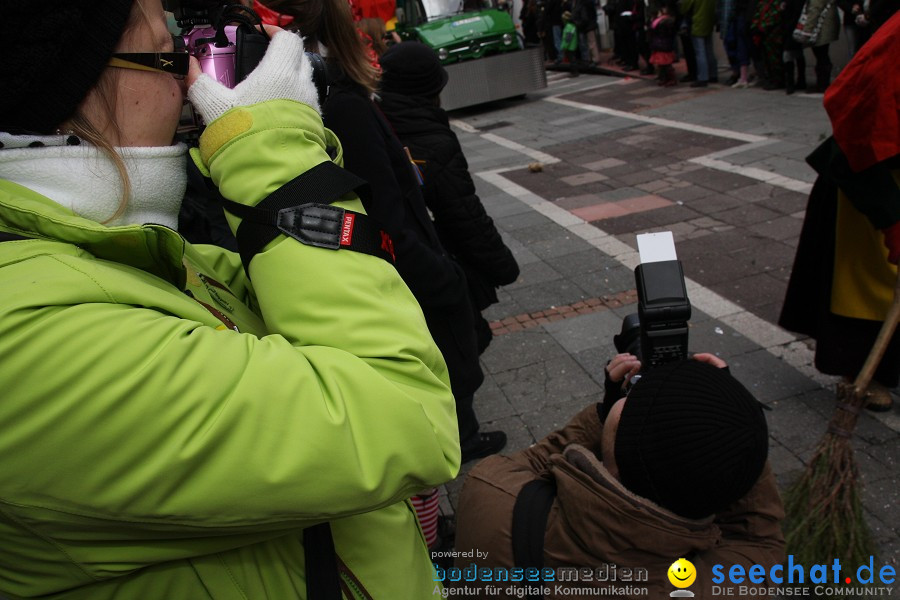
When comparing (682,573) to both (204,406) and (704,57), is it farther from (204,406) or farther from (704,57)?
(704,57)

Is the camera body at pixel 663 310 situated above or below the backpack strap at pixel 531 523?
above

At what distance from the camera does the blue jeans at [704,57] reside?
11.6m

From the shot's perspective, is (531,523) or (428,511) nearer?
(531,523)

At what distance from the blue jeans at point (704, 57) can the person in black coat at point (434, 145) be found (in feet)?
34.4

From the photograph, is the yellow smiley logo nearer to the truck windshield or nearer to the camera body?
the camera body

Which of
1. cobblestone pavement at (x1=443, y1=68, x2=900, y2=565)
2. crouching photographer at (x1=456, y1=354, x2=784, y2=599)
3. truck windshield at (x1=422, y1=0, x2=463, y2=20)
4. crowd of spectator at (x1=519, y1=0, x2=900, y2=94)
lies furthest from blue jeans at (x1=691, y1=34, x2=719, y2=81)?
crouching photographer at (x1=456, y1=354, x2=784, y2=599)

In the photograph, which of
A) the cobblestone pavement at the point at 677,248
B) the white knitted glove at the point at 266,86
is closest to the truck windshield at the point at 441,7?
the cobblestone pavement at the point at 677,248

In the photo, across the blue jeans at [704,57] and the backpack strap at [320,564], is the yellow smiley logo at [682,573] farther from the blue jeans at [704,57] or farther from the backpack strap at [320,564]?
the blue jeans at [704,57]

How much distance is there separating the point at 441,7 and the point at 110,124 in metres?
13.5

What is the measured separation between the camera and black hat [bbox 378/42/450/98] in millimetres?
2539

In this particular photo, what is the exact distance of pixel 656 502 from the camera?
4.52 feet

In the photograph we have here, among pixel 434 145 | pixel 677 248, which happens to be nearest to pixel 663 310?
pixel 434 145

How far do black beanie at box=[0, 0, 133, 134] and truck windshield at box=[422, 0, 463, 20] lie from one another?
43.8 ft

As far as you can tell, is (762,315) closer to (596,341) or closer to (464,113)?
(596,341)
